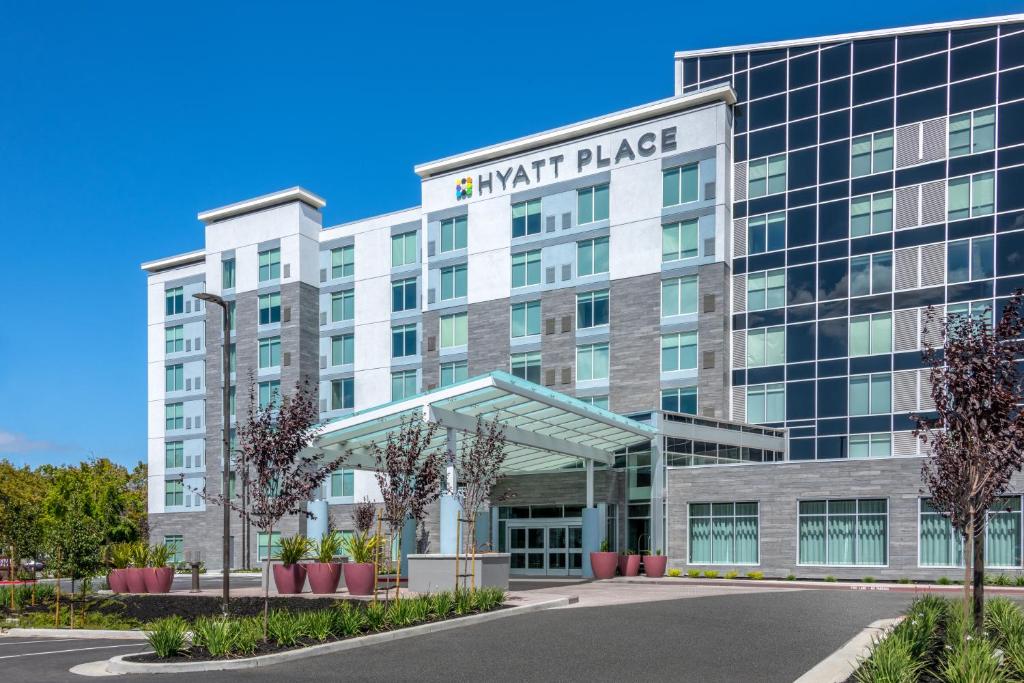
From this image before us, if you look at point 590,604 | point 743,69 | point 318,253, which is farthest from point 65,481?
point 743,69

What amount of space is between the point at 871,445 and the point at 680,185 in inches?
569

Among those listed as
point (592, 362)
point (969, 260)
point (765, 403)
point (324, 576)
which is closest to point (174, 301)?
point (592, 362)

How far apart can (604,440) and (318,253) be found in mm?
Answer: 28264

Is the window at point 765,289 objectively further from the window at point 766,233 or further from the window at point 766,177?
the window at point 766,177

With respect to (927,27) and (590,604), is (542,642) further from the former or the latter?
(927,27)

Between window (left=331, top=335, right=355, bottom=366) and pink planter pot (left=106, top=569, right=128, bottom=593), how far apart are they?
29435 millimetres

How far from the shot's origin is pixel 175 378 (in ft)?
217

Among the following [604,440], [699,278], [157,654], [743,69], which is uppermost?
[743,69]

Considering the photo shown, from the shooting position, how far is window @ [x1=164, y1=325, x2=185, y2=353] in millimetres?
66062

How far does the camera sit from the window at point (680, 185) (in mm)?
47781

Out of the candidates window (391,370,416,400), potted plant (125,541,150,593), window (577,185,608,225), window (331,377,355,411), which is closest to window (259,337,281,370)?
window (331,377,355,411)

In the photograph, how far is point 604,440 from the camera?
39.4 m

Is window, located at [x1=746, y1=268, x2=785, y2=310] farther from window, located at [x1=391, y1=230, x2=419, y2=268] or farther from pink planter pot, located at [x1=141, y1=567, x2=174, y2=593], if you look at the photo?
pink planter pot, located at [x1=141, y1=567, x2=174, y2=593]

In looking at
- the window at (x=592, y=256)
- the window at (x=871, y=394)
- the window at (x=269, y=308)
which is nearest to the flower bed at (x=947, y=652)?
the window at (x=871, y=394)
